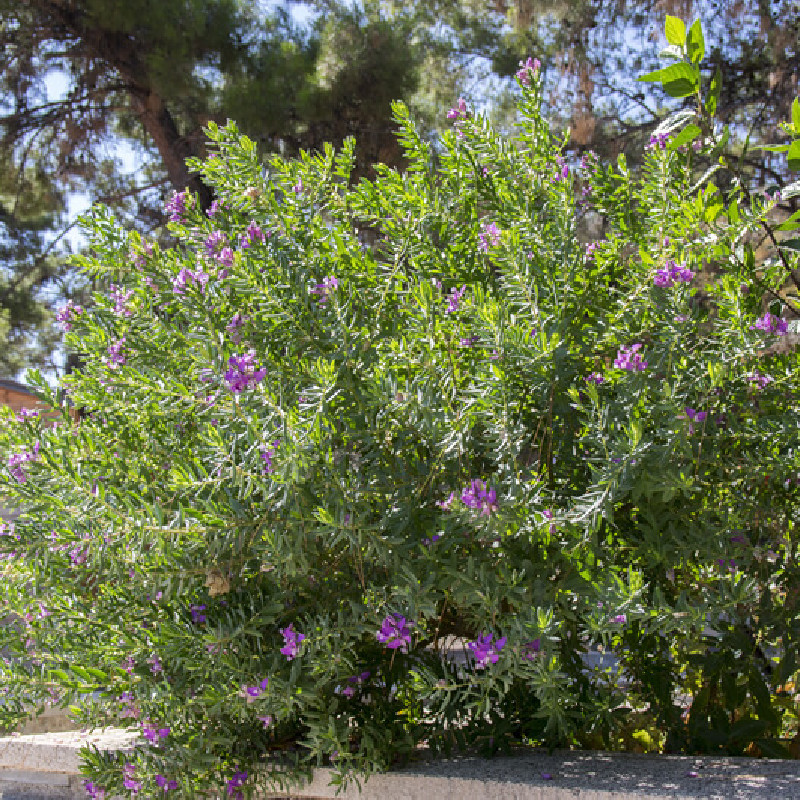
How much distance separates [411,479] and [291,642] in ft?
1.78

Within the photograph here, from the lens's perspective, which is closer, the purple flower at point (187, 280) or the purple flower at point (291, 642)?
the purple flower at point (291, 642)

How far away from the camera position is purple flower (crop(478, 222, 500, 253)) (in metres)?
2.67

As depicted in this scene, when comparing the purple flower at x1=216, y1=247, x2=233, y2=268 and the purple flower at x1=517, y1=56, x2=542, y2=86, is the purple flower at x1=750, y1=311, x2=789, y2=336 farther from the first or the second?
the purple flower at x1=216, y1=247, x2=233, y2=268

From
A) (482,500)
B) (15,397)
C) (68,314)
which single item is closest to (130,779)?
(482,500)

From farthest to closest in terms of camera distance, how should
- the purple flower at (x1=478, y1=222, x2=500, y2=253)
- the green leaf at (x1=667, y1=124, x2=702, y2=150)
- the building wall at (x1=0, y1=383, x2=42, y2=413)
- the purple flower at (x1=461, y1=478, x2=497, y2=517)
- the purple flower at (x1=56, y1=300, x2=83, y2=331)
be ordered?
the building wall at (x1=0, y1=383, x2=42, y2=413) < the purple flower at (x1=56, y1=300, x2=83, y2=331) < the purple flower at (x1=478, y1=222, x2=500, y2=253) < the green leaf at (x1=667, y1=124, x2=702, y2=150) < the purple flower at (x1=461, y1=478, x2=497, y2=517)

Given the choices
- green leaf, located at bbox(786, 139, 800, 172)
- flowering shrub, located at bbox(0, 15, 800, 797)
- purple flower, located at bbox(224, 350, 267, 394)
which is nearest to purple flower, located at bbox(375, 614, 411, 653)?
flowering shrub, located at bbox(0, 15, 800, 797)

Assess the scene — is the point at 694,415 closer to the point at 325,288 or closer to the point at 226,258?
the point at 325,288

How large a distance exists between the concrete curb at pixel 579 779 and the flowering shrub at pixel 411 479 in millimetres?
111

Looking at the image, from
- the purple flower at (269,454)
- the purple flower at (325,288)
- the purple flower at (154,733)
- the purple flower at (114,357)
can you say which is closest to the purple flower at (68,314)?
the purple flower at (114,357)

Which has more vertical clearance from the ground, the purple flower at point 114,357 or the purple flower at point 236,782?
the purple flower at point 114,357

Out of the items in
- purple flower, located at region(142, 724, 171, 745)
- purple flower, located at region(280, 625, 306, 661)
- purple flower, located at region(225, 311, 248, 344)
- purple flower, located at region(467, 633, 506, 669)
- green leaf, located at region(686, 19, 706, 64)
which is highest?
green leaf, located at region(686, 19, 706, 64)

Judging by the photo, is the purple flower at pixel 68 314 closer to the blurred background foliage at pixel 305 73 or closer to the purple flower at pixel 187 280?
the purple flower at pixel 187 280

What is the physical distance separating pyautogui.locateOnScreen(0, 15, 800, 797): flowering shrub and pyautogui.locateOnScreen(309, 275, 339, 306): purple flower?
0.05ft

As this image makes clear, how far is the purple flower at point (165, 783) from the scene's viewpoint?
7.84 feet
